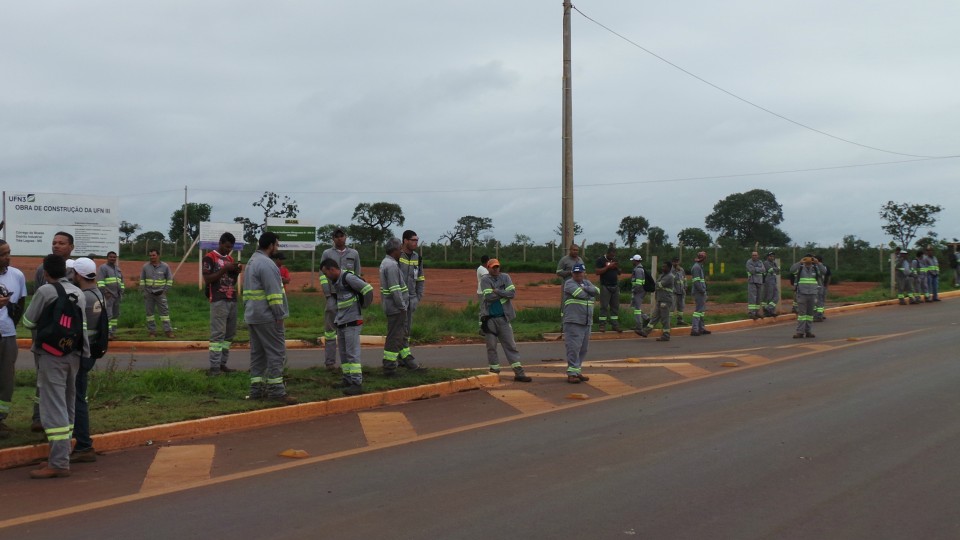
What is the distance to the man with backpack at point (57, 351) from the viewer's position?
24.3ft

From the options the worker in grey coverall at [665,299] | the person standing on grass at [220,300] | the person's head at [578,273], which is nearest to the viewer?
the person standing on grass at [220,300]

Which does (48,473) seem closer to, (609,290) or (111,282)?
(111,282)

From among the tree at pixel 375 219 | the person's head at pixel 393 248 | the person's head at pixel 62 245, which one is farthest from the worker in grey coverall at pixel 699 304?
the tree at pixel 375 219

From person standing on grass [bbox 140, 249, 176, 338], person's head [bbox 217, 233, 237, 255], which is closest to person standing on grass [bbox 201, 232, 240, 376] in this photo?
person's head [bbox 217, 233, 237, 255]

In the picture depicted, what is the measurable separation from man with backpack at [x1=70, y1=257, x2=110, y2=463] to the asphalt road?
2.74 ft

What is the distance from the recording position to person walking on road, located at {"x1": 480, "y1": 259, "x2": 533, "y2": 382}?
498 inches

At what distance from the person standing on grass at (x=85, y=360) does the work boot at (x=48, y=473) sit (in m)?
0.43

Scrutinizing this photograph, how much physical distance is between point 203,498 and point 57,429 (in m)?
1.69

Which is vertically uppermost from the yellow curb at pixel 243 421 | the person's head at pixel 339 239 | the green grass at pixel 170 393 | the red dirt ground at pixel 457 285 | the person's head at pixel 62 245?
the person's head at pixel 339 239

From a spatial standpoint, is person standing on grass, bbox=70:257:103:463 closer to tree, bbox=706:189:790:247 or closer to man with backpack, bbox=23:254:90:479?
man with backpack, bbox=23:254:90:479

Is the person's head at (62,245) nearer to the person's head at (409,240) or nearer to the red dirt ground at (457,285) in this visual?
the person's head at (409,240)

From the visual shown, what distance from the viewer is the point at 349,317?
10.9 meters

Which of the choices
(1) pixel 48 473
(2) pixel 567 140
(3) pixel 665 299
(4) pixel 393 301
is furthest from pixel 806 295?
(1) pixel 48 473

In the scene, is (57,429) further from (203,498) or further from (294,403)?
(294,403)
